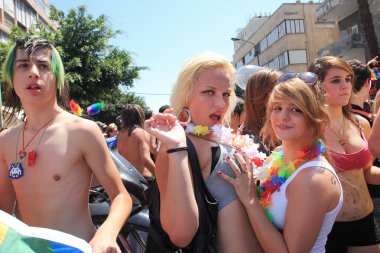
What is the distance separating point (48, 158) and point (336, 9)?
74.7 feet

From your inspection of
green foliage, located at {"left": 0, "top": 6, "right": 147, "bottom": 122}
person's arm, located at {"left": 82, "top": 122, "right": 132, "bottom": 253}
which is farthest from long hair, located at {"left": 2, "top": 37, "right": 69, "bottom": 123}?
green foliage, located at {"left": 0, "top": 6, "right": 147, "bottom": 122}

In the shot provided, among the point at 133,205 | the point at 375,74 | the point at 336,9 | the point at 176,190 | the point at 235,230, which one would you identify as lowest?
the point at 133,205

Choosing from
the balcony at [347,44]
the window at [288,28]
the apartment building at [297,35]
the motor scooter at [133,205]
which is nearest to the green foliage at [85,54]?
Answer: the balcony at [347,44]

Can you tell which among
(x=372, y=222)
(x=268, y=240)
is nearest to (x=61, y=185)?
(x=268, y=240)

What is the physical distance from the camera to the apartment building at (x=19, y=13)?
2823 centimetres

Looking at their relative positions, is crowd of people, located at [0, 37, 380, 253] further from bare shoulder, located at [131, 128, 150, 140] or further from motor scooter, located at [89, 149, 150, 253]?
bare shoulder, located at [131, 128, 150, 140]

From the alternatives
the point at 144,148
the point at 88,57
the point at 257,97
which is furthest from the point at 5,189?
the point at 88,57

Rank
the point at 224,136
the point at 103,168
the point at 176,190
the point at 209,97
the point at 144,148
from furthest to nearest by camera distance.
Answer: the point at 144,148, the point at 103,168, the point at 224,136, the point at 209,97, the point at 176,190

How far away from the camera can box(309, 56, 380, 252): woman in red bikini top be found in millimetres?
2459

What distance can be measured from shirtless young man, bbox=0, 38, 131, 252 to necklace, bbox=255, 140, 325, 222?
0.70m

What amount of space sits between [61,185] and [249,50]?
5063 centimetres

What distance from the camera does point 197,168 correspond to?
170cm

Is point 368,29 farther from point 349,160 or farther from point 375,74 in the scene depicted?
point 349,160

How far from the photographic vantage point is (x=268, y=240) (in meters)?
1.70
